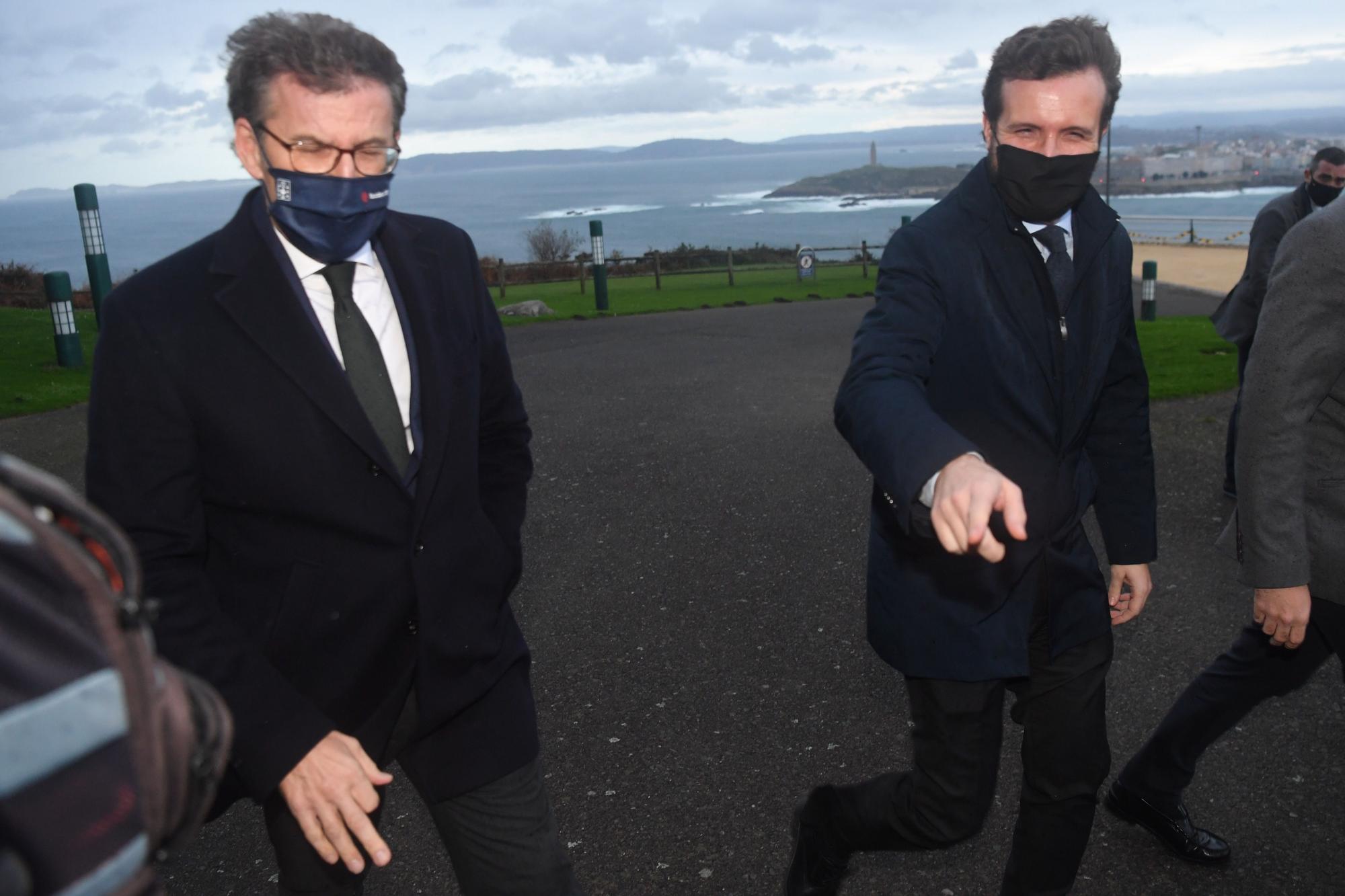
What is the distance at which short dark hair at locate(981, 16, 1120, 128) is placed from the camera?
2.67 meters

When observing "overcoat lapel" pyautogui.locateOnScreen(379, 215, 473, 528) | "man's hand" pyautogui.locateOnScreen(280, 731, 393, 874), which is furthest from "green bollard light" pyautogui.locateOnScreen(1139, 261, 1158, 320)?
"man's hand" pyautogui.locateOnScreen(280, 731, 393, 874)

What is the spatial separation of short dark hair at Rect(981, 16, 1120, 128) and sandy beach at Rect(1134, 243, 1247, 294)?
25836 mm

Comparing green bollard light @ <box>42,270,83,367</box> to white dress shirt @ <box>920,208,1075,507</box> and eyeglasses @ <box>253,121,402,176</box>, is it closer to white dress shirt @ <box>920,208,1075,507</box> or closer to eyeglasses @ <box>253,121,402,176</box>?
eyeglasses @ <box>253,121,402,176</box>

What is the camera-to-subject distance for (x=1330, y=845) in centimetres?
345

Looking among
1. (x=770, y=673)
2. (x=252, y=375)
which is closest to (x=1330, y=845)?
(x=770, y=673)

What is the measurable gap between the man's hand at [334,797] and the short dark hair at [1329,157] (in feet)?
22.8

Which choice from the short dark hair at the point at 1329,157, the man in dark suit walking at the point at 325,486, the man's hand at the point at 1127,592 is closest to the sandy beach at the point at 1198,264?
the short dark hair at the point at 1329,157

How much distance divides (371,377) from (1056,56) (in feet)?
5.51

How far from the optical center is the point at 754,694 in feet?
15.4

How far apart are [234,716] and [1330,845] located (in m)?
3.13

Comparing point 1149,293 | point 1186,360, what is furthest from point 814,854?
point 1149,293

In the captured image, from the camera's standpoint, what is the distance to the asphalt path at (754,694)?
3.51 metres

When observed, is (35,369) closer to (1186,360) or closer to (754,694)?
(754,694)

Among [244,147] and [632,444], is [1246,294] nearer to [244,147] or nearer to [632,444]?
[632,444]
